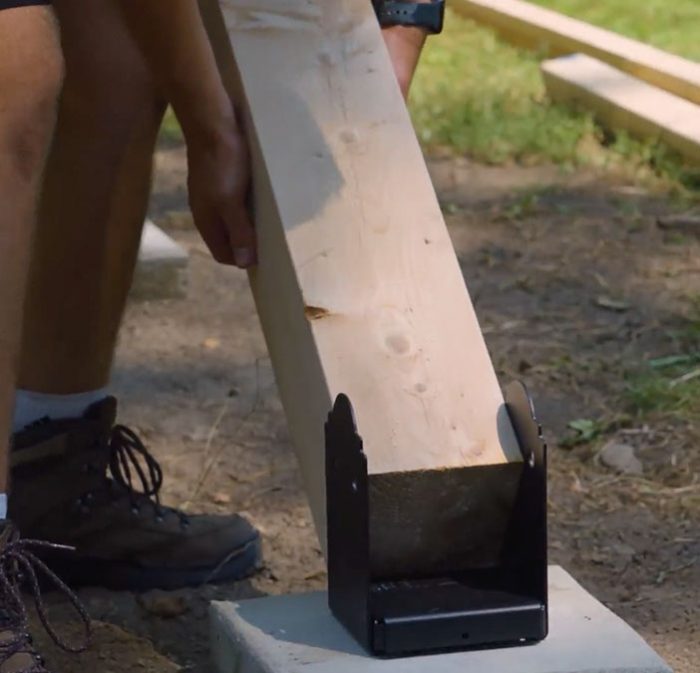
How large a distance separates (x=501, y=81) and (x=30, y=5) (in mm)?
4337

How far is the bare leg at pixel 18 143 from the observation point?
5.60 ft

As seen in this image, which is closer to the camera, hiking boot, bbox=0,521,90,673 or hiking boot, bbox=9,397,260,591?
hiking boot, bbox=0,521,90,673

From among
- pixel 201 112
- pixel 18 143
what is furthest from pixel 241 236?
pixel 18 143

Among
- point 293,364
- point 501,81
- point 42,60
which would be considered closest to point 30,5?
point 42,60

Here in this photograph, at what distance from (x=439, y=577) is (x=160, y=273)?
2.03 meters

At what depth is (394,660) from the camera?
1737 millimetres

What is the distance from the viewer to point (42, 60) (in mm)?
1738

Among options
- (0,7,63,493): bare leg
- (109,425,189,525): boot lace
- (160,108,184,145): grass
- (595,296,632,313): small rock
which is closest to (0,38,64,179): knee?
(0,7,63,493): bare leg

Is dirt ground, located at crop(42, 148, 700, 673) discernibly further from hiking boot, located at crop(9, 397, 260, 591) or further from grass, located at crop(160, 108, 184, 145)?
grass, located at crop(160, 108, 184, 145)

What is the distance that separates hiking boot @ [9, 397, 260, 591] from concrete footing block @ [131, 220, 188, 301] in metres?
1.32

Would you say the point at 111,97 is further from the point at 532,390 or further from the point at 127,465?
the point at 532,390

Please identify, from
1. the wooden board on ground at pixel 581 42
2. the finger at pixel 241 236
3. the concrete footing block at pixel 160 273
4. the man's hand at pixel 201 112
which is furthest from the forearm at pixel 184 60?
the wooden board on ground at pixel 581 42

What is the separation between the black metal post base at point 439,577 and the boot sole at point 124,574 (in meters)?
0.60

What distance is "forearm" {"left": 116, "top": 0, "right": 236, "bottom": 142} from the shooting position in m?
1.96
